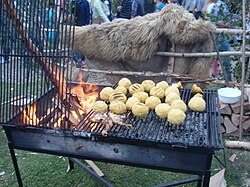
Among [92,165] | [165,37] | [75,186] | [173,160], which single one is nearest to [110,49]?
[165,37]

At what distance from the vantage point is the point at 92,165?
14.0 feet

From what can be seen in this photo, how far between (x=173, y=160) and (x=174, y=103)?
605 mm

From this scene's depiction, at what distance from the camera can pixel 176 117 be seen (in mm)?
2660

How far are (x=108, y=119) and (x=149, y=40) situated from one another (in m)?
2.83

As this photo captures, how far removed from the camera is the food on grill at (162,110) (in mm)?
2799

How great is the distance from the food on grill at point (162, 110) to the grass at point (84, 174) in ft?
5.11

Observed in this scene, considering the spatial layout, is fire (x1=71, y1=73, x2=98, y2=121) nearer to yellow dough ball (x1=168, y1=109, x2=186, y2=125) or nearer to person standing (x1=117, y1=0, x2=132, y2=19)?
yellow dough ball (x1=168, y1=109, x2=186, y2=125)

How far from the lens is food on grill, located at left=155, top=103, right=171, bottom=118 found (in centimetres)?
280

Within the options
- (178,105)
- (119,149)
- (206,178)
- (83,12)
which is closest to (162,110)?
(178,105)

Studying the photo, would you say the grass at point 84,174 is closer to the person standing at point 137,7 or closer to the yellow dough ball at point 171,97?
the yellow dough ball at point 171,97

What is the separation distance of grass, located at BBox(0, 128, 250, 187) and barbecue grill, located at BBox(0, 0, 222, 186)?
1321 mm

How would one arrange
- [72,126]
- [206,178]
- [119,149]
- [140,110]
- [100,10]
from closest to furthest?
[206,178], [119,149], [140,110], [72,126], [100,10]

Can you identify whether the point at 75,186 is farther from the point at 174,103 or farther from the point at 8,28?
the point at 8,28

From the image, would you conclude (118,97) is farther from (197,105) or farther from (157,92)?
(197,105)
